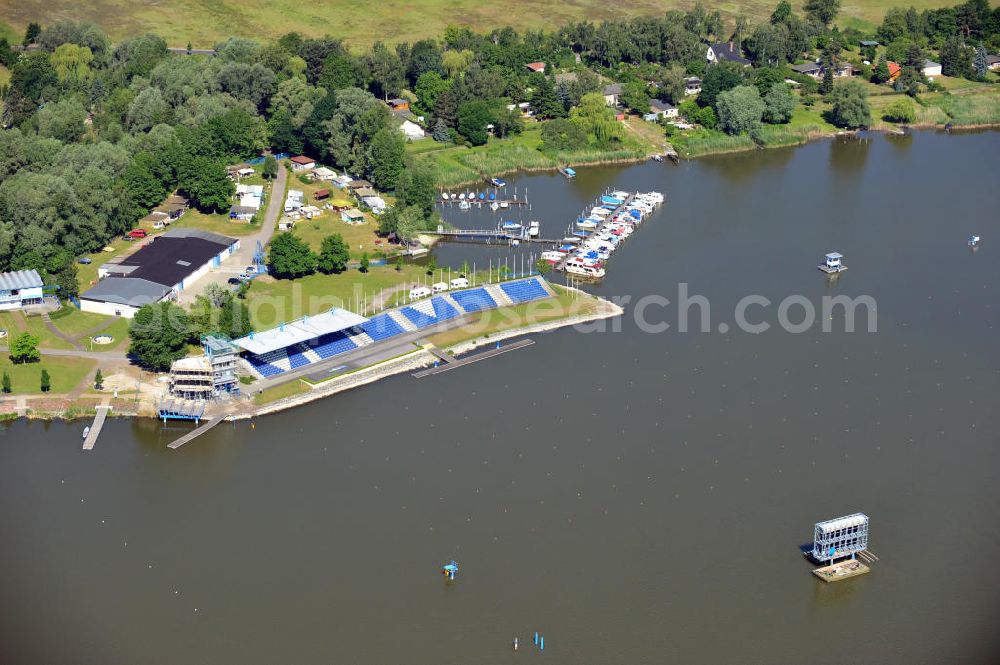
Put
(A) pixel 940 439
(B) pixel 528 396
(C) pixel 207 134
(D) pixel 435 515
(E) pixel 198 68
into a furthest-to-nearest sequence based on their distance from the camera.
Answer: (E) pixel 198 68
(C) pixel 207 134
(B) pixel 528 396
(A) pixel 940 439
(D) pixel 435 515

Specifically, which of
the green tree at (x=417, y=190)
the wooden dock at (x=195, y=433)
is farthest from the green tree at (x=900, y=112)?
the wooden dock at (x=195, y=433)

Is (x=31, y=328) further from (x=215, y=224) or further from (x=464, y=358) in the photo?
(x=464, y=358)

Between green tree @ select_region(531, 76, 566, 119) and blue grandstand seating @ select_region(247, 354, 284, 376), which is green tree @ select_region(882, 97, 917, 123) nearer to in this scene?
green tree @ select_region(531, 76, 566, 119)

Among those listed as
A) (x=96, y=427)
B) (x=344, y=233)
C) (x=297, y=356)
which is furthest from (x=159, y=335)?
(x=344, y=233)

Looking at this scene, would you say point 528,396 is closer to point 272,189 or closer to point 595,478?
point 595,478

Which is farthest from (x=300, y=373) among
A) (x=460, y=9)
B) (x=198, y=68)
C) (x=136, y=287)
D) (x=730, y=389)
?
(x=460, y=9)

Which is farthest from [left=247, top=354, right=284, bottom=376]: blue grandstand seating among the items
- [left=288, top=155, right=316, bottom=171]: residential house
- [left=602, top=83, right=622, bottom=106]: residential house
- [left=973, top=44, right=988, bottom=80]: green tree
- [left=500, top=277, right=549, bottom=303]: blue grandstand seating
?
[left=973, top=44, right=988, bottom=80]: green tree
